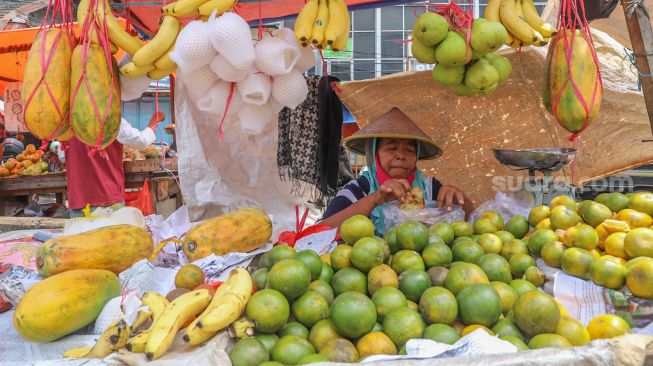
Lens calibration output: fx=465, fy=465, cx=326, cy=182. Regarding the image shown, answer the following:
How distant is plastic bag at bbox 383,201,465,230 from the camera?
8.45 ft

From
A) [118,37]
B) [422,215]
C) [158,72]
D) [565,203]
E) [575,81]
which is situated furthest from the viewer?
[422,215]

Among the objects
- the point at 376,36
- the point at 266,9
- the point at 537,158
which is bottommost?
the point at 537,158

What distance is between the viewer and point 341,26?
2281 mm

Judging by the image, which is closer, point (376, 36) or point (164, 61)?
point (164, 61)

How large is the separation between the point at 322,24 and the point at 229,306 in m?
1.45

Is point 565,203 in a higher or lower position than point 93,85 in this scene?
lower

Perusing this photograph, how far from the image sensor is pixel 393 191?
2.66 m

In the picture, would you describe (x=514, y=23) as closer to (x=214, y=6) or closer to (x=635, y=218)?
(x=635, y=218)

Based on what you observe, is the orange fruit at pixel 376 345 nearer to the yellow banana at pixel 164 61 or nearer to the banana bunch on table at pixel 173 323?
the banana bunch on table at pixel 173 323

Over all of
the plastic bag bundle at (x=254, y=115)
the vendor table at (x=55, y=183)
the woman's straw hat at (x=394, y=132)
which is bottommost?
the vendor table at (x=55, y=183)

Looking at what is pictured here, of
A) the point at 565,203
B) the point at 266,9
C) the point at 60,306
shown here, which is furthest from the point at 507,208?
the point at 266,9

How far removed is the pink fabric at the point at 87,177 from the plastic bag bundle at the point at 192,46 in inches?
100

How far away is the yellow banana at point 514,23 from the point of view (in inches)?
81.8
